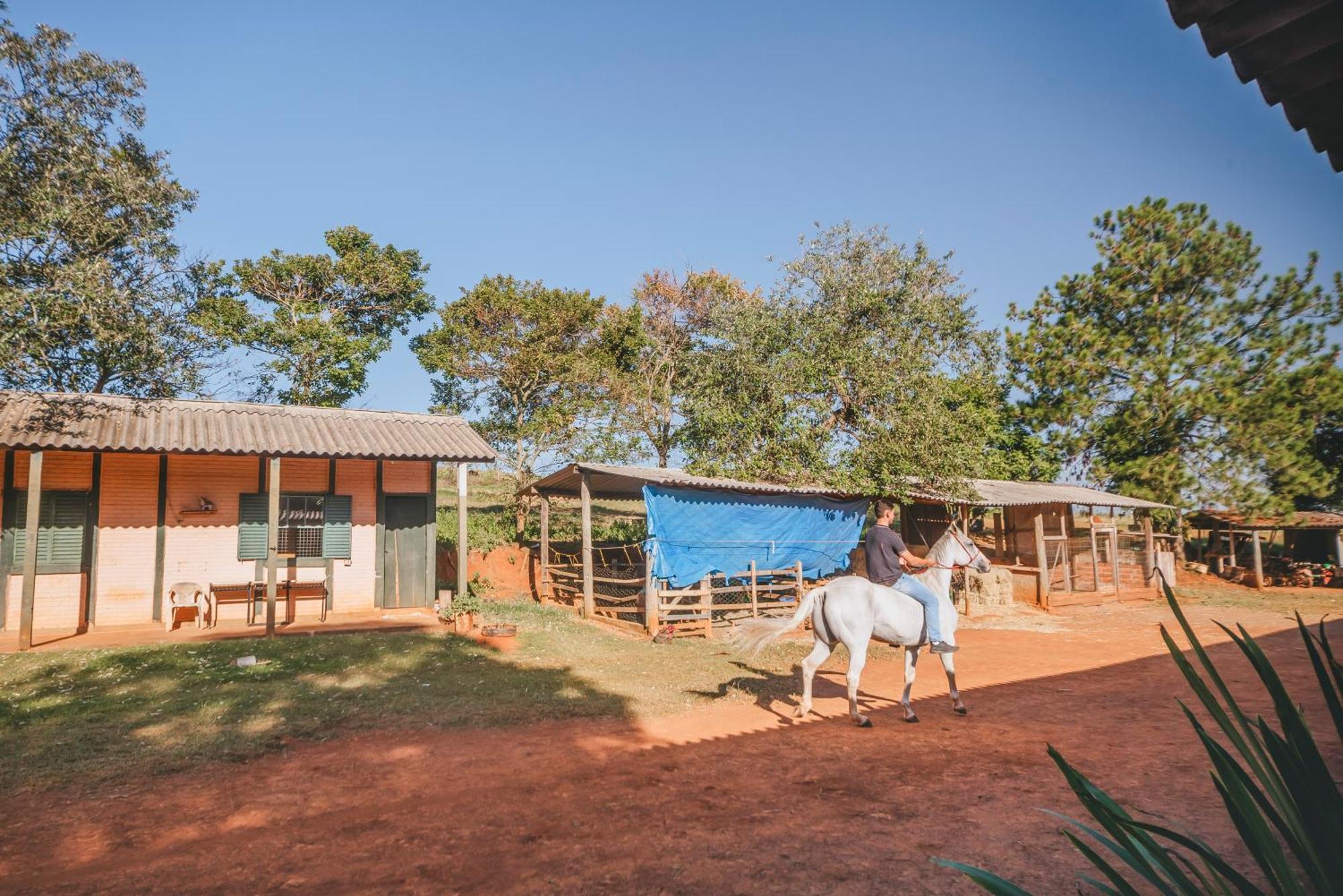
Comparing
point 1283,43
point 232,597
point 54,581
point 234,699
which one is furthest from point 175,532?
point 1283,43

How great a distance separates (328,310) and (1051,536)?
24203 mm

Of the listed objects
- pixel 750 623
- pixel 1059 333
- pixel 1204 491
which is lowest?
pixel 750 623

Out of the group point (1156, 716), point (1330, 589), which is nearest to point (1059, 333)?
point (1330, 589)

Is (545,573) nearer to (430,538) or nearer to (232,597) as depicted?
(430,538)

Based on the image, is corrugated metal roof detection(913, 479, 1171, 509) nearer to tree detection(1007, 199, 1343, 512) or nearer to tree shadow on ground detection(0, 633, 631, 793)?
tree detection(1007, 199, 1343, 512)

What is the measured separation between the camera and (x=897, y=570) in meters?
9.07

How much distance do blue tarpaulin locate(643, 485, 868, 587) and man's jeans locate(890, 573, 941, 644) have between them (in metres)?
6.22

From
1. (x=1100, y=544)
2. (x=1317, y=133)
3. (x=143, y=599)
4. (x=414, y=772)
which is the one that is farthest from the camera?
(x=1100, y=544)

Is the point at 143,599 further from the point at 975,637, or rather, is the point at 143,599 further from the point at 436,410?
the point at 975,637

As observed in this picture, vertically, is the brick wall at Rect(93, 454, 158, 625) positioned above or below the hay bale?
above

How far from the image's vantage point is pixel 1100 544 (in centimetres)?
2562

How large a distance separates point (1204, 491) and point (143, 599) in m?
30.5

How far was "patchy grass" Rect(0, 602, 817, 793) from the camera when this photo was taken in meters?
7.30

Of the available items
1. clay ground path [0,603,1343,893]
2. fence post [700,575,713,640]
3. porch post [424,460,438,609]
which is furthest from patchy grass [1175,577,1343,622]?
porch post [424,460,438,609]
